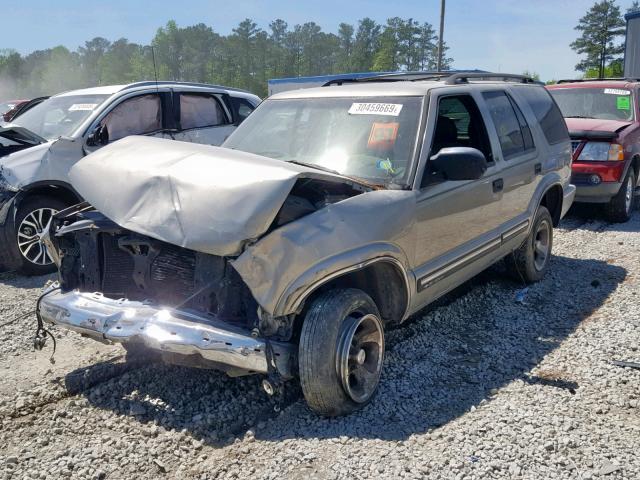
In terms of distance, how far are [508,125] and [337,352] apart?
2.93 m

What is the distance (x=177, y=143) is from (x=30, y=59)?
89868 millimetres

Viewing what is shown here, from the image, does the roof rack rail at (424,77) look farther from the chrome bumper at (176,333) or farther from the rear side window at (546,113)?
the chrome bumper at (176,333)

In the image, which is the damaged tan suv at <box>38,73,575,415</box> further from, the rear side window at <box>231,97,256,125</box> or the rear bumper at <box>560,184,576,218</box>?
the rear side window at <box>231,97,256,125</box>

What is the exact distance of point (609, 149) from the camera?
816cm

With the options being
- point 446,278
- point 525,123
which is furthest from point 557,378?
point 525,123

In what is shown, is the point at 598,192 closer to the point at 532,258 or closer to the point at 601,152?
the point at 601,152

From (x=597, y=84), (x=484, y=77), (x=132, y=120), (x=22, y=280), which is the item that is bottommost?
(x=22, y=280)

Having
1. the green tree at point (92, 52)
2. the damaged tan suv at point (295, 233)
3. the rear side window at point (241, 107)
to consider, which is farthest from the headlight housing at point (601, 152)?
the green tree at point (92, 52)

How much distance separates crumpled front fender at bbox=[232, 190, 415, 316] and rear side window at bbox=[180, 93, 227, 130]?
4757mm

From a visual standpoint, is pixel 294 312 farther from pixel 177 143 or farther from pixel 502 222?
pixel 502 222

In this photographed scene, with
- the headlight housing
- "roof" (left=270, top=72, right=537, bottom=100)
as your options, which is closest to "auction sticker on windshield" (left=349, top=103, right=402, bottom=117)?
"roof" (left=270, top=72, right=537, bottom=100)

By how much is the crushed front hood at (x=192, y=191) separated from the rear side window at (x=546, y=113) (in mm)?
3095

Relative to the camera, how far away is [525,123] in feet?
17.7

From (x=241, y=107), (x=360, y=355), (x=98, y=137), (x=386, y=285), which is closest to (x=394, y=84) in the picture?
(x=386, y=285)
